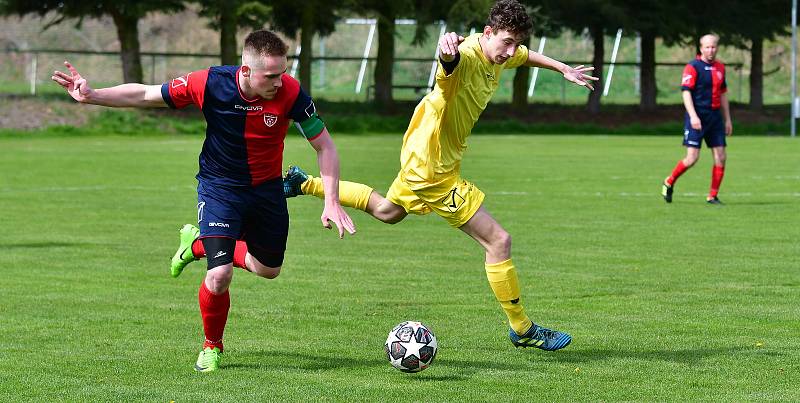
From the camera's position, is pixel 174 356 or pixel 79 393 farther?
pixel 174 356

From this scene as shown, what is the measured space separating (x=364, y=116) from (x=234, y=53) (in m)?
5.25

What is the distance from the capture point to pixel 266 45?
7352 mm

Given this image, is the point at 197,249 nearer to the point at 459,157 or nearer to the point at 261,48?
the point at 459,157

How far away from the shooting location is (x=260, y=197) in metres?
7.98

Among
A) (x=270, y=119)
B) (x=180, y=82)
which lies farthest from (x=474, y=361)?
(x=180, y=82)

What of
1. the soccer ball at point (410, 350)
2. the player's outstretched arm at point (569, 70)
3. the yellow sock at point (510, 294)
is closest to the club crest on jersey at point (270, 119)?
the soccer ball at point (410, 350)

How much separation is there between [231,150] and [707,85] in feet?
42.9

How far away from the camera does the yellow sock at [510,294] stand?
27.6 feet

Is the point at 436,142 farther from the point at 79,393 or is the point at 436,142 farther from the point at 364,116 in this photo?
the point at 364,116

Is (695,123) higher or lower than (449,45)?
lower

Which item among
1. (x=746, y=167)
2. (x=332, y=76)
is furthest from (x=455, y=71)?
(x=332, y=76)

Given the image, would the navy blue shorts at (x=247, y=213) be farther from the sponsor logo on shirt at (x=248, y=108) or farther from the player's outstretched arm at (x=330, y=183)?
the sponsor logo on shirt at (x=248, y=108)

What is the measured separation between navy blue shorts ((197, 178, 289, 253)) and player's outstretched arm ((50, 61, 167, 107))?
0.62 meters

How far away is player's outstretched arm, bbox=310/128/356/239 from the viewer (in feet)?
25.4
